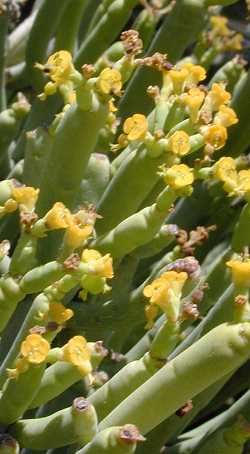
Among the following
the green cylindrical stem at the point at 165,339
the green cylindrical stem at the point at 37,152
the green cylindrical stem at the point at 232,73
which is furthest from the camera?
the green cylindrical stem at the point at 232,73

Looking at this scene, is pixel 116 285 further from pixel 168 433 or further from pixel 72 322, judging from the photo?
pixel 168 433

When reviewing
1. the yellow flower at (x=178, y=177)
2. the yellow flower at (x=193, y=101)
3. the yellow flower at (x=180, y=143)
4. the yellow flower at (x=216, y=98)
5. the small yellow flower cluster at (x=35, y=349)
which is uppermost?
the yellow flower at (x=193, y=101)

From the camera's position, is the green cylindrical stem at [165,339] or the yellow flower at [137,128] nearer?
the green cylindrical stem at [165,339]

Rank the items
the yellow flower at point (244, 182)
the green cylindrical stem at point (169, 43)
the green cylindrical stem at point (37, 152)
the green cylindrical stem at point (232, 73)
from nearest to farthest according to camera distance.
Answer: the yellow flower at point (244, 182), the green cylindrical stem at point (37, 152), the green cylindrical stem at point (169, 43), the green cylindrical stem at point (232, 73)

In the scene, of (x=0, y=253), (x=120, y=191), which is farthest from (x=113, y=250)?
(x=0, y=253)

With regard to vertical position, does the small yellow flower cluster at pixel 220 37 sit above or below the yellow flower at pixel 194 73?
below

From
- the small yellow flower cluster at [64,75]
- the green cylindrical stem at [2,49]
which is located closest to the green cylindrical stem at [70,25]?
the green cylindrical stem at [2,49]

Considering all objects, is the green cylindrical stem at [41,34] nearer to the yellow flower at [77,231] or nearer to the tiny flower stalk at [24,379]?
the yellow flower at [77,231]
